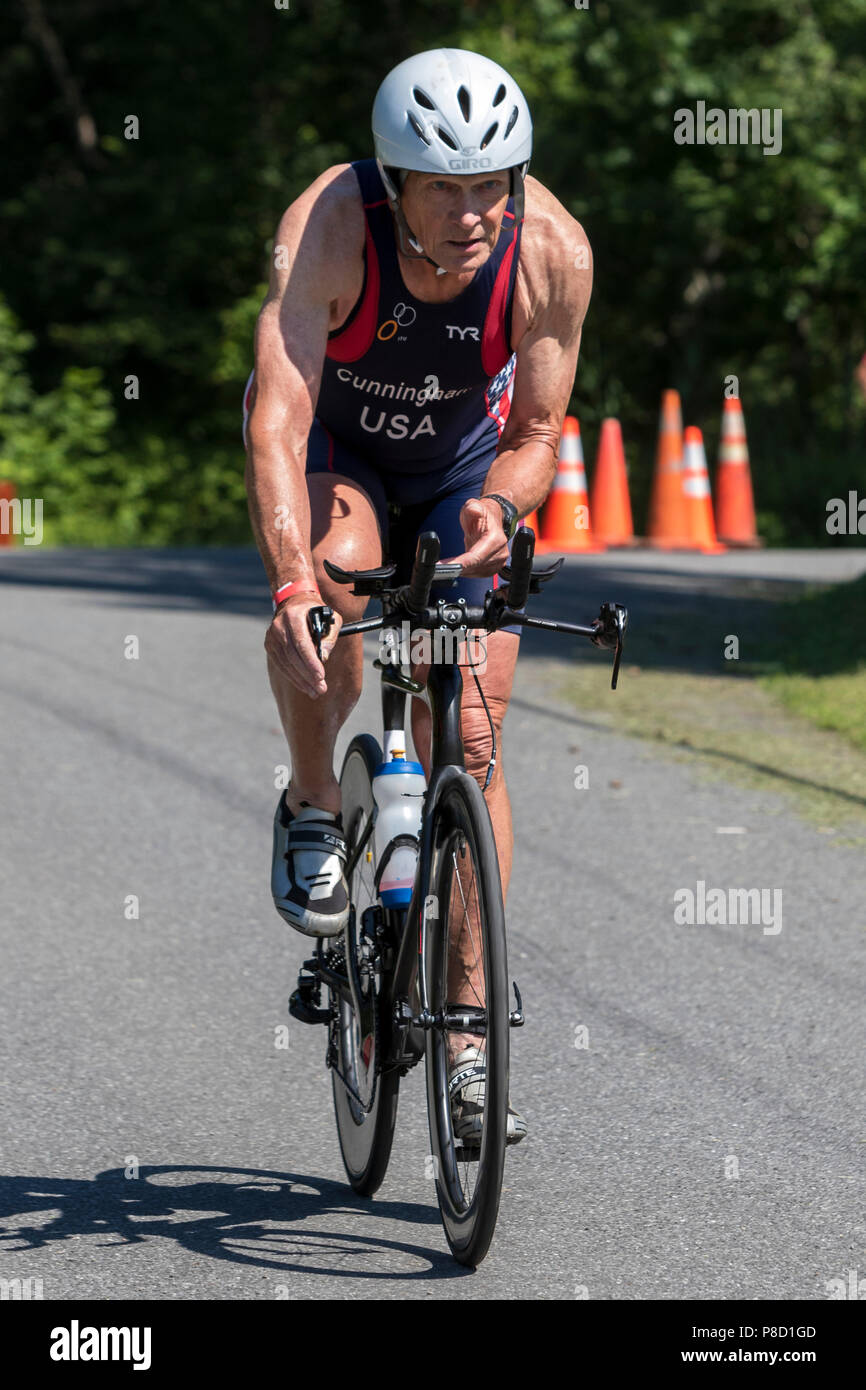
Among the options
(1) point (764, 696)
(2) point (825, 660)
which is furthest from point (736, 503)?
(1) point (764, 696)

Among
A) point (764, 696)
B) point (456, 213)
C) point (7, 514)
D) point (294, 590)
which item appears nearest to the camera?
point (294, 590)

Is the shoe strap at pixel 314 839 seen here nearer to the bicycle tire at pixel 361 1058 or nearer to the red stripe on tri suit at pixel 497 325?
the bicycle tire at pixel 361 1058

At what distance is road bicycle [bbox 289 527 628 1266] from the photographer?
3480 mm

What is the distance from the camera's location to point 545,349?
3.97 m

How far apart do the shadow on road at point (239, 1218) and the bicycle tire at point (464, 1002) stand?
139mm

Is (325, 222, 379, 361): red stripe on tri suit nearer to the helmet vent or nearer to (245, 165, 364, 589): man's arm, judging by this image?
(245, 165, 364, 589): man's arm

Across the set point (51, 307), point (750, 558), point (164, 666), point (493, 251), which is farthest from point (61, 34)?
point (493, 251)

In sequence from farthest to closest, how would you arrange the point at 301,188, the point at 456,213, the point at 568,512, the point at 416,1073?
the point at 301,188 → the point at 568,512 → the point at 416,1073 → the point at 456,213

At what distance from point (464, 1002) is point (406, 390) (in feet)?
3.98

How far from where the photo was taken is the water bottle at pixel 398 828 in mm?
3914

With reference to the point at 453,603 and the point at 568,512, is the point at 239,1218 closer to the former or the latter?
the point at 453,603

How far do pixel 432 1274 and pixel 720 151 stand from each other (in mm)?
21121

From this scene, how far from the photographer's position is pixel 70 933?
6.08 meters

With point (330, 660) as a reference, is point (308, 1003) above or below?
below
